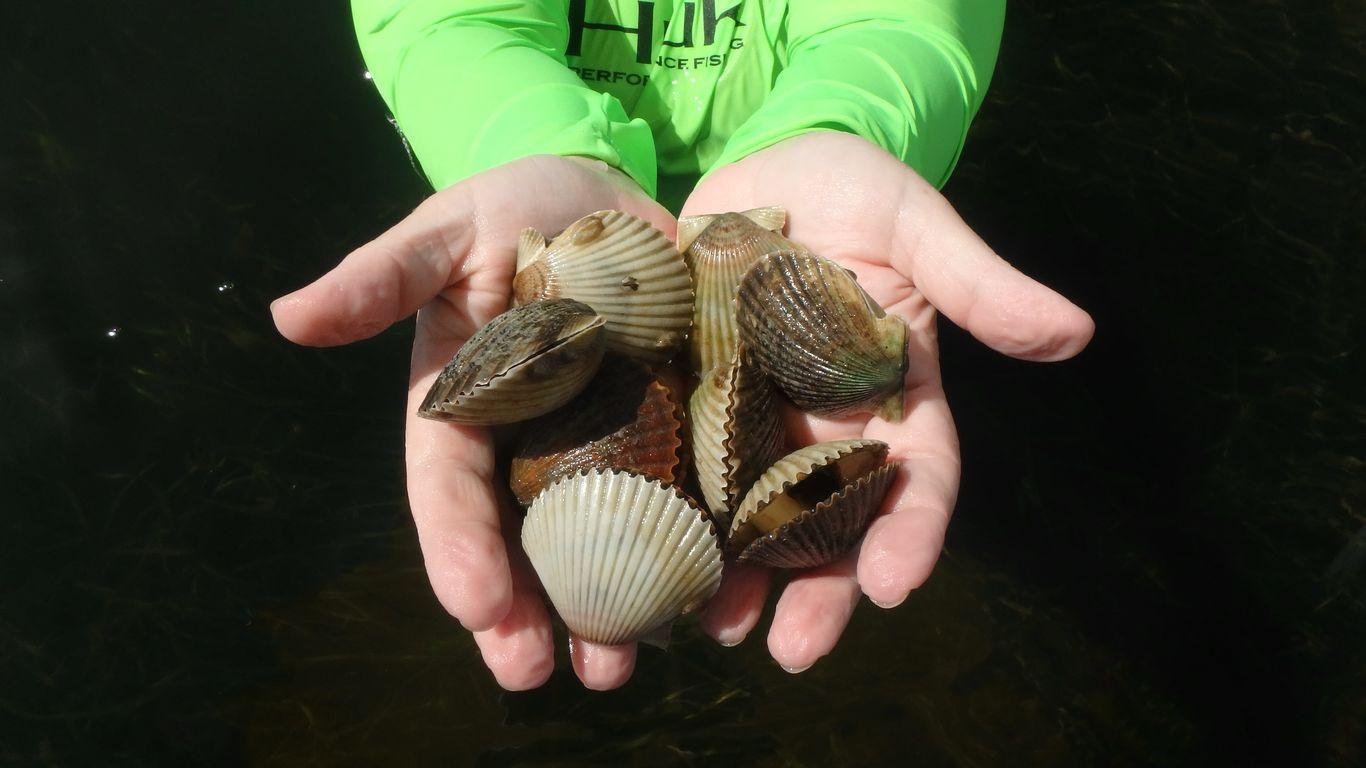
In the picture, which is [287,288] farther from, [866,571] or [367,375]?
[866,571]

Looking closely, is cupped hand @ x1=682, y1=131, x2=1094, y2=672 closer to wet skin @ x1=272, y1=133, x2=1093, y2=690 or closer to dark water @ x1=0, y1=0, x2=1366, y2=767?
wet skin @ x1=272, y1=133, x2=1093, y2=690

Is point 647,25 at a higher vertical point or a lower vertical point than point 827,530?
higher

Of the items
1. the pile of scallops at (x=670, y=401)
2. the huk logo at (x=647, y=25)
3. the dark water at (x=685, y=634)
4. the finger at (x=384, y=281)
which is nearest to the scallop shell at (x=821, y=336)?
the pile of scallops at (x=670, y=401)

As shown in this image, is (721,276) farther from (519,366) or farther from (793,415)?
(519,366)

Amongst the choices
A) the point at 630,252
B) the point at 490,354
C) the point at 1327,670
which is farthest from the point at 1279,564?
the point at 490,354

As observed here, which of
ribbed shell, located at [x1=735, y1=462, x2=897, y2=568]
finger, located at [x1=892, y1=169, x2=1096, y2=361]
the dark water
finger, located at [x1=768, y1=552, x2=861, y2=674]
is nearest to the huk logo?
the dark water

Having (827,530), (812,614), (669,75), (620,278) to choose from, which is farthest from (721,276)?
(669,75)
